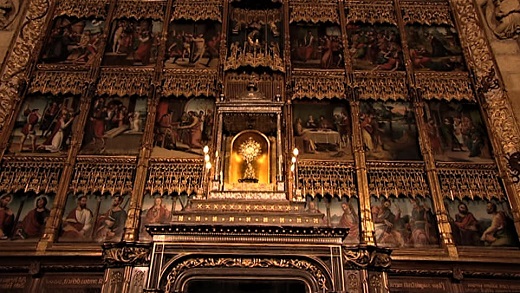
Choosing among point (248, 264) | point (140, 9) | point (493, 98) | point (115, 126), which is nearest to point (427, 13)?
point (493, 98)

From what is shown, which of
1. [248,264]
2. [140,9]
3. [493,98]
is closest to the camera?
[248,264]

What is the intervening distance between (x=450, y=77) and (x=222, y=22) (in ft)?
19.1

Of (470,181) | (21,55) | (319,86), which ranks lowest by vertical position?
(470,181)

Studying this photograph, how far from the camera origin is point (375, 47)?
12.2 metres

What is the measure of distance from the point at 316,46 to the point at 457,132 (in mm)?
3980

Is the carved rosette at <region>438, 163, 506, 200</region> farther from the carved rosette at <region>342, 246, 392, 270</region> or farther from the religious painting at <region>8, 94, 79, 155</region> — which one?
the religious painting at <region>8, 94, 79, 155</region>

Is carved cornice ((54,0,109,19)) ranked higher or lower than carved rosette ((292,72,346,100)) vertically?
higher

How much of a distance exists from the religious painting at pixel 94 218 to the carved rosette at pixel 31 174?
24.5 inches

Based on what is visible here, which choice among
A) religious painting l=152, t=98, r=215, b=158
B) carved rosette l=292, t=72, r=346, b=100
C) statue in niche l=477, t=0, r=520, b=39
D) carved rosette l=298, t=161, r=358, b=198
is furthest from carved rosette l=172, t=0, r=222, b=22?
statue in niche l=477, t=0, r=520, b=39

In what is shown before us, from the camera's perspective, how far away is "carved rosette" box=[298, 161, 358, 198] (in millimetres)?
10039

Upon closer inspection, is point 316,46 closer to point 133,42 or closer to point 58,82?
point 133,42

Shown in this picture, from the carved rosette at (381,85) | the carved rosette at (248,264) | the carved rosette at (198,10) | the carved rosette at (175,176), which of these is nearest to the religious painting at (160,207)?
the carved rosette at (175,176)

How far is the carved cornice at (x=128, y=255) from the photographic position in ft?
25.4

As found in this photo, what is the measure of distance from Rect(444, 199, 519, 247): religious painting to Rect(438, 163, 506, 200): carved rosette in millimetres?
136
